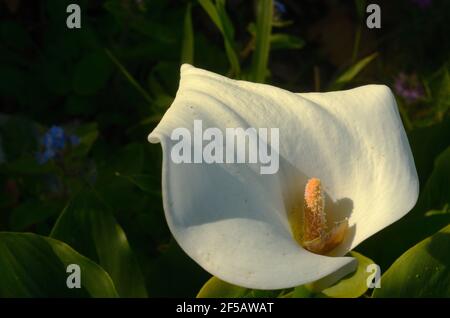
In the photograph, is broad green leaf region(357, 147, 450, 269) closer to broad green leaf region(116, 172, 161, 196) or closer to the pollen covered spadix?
the pollen covered spadix

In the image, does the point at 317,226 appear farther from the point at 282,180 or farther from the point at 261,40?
the point at 261,40

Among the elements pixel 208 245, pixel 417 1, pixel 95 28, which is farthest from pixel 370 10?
pixel 208 245

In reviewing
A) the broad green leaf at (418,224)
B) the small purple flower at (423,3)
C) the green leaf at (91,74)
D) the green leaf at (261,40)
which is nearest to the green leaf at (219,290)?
the broad green leaf at (418,224)

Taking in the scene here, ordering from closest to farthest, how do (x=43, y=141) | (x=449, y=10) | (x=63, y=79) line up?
(x=43, y=141), (x=63, y=79), (x=449, y=10)

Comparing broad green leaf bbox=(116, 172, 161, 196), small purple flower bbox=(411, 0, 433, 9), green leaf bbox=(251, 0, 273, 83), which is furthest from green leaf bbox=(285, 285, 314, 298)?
small purple flower bbox=(411, 0, 433, 9)

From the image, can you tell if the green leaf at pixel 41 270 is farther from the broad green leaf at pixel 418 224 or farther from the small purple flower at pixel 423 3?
the small purple flower at pixel 423 3
